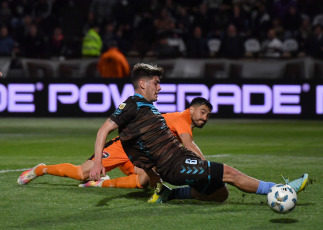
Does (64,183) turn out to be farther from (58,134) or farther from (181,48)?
(181,48)

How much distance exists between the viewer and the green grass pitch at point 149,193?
20.5 feet

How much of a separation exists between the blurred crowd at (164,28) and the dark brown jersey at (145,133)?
41.0ft

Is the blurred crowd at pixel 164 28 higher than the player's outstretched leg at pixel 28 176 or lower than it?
higher

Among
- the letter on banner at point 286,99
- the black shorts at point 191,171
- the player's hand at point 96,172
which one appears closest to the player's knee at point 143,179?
the black shorts at point 191,171

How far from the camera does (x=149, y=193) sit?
8.02 m

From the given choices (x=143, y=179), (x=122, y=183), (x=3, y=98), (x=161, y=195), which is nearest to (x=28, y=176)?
(x=122, y=183)

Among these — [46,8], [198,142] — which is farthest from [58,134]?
[46,8]

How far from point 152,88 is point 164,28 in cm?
1511

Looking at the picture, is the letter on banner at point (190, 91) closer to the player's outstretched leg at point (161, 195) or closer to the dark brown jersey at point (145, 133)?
the player's outstretched leg at point (161, 195)

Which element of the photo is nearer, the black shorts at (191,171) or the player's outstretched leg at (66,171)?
the black shorts at (191,171)

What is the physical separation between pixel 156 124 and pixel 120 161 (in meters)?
1.50

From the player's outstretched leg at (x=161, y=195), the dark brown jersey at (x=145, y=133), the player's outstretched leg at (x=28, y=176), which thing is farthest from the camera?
the player's outstretched leg at (x=28, y=176)

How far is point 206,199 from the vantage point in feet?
23.8

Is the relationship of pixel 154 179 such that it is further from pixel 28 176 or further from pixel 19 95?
pixel 19 95
